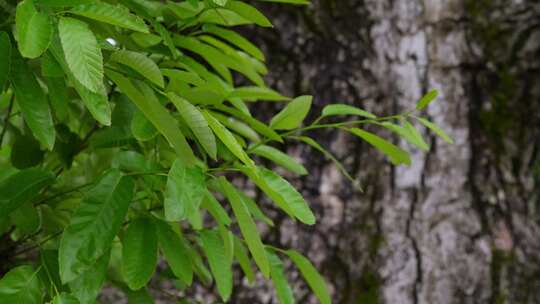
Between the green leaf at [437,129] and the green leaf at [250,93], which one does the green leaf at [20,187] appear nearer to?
the green leaf at [250,93]

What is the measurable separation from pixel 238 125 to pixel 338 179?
684 mm

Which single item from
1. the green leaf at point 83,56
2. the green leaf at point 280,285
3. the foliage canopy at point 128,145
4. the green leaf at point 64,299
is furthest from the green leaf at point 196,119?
the green leaf at point 280,285

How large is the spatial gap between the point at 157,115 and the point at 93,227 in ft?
0.47

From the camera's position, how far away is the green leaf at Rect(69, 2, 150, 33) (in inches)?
21.9

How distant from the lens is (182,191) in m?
0.64

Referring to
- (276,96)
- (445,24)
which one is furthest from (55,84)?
(445,24)

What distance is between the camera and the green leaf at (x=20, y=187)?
714 mm

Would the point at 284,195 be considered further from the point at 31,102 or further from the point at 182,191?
the point at 31,102

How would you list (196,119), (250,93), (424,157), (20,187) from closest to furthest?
1. (196,119)
2. (20,187)
3. (250,93)
4. (424,157)

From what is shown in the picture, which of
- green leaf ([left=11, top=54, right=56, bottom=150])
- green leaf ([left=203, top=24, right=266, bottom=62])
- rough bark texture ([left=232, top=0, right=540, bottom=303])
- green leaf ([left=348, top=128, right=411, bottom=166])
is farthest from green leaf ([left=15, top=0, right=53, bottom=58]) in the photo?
rough bark texture ([left=232, top=0, right=540, bottom=303])

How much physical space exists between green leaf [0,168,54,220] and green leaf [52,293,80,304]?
118mm

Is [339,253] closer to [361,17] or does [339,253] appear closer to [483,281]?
[483,281]

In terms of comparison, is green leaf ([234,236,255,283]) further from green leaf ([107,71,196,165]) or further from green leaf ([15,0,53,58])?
green leaf ([15,0,53,58])

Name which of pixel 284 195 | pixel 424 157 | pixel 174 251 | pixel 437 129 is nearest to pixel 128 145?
pixel 174 251
